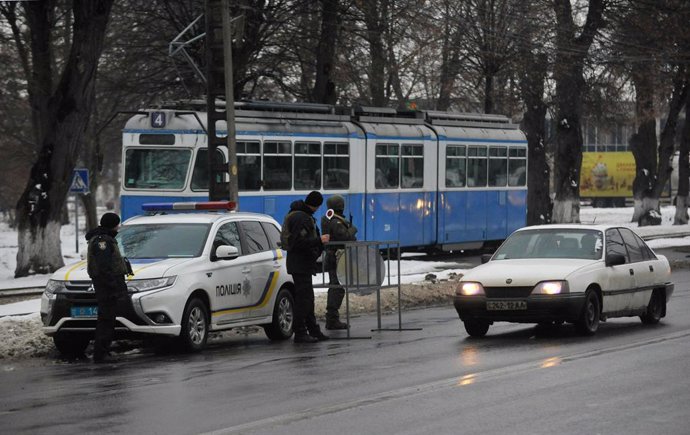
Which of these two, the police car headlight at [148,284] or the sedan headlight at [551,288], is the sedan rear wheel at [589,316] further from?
the police car headlight at [148,284]

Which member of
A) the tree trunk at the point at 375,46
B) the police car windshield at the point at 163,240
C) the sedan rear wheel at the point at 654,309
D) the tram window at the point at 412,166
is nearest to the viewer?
the police car windshield at the point at 163,240

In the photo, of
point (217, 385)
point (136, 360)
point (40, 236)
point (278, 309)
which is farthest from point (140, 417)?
point (40, 236)

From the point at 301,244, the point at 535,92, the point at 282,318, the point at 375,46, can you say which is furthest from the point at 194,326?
the point at 535,92

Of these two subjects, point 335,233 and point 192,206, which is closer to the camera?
point 192,206

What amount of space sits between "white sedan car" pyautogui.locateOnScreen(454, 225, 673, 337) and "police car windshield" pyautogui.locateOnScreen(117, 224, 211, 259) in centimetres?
314

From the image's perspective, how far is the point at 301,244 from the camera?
16359 mm

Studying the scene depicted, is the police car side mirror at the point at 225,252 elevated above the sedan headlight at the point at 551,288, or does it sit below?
above

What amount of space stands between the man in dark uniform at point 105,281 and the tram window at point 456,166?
2162 cm

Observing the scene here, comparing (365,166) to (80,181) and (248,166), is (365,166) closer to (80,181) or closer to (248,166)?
(248,166)

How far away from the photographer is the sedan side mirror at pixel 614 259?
16547mm

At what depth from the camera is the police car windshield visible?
1592cm

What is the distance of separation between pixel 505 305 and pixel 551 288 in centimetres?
56

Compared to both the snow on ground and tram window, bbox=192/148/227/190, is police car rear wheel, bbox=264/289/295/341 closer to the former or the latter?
the snow on ground

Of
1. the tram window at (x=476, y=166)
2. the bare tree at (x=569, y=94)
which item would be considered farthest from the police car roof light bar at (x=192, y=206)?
the bare tree at (x=569, y=94)
